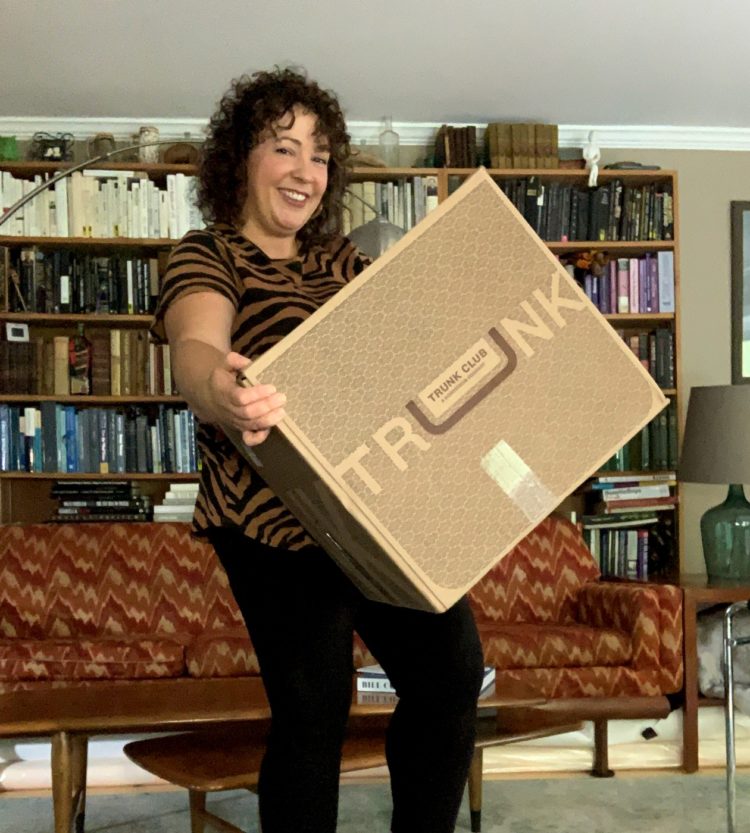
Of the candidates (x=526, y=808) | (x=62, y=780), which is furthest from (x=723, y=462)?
(x=62, y=780)

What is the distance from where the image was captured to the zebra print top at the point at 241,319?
3.74ft

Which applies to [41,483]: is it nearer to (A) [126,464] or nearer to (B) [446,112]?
(A) [126,464]

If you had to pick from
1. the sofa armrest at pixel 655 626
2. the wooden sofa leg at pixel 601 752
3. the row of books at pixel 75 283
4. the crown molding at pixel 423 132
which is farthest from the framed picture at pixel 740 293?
the row of books at pixel 75 283

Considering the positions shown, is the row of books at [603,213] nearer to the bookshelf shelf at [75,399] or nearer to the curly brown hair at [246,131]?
the bookshelf shelf at [75,399]

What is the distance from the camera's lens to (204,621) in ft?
9.89

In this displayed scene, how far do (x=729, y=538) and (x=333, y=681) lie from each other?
8.11 feet

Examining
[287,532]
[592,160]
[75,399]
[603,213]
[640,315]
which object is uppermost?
[592,160]

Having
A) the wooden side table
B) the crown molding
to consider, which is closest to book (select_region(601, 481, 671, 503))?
the wooden side table

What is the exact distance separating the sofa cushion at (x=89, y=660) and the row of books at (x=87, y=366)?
48.9 inches

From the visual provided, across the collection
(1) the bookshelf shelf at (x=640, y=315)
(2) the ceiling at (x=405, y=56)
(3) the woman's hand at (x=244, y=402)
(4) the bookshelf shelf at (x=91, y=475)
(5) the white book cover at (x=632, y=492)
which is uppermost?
(2) the ceiling at (x=405, y=56)

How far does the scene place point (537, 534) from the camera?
327cm

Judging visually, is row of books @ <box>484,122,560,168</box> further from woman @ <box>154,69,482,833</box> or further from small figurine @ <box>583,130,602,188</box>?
woman @ <box>154,69,482,833</box>

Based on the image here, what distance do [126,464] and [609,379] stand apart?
287 cm

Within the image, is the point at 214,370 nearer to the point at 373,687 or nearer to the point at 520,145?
the point at 373,687
